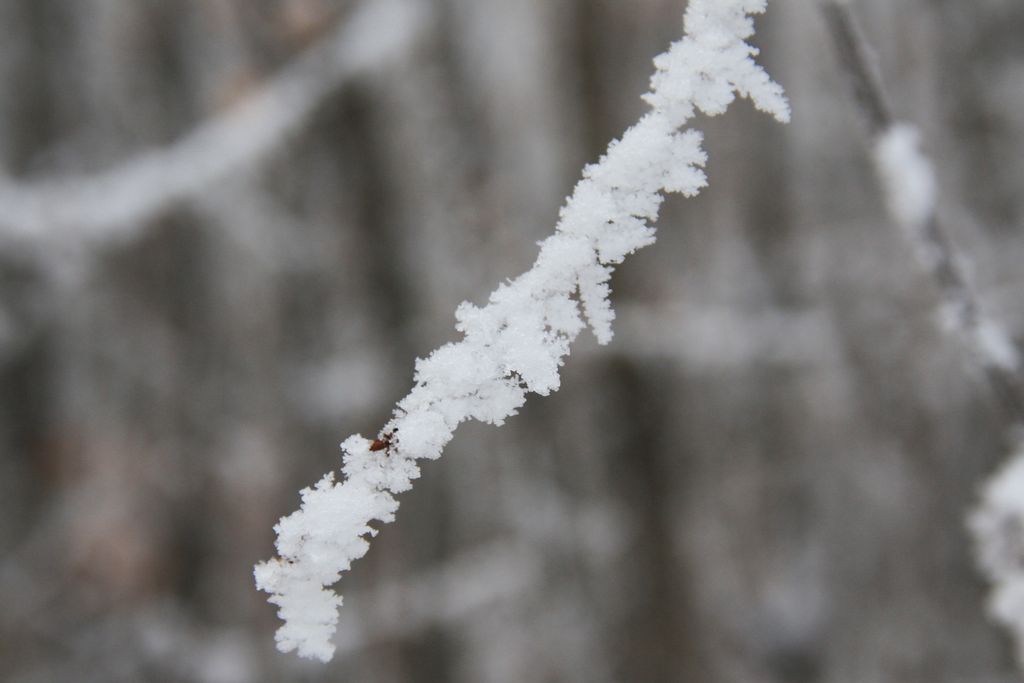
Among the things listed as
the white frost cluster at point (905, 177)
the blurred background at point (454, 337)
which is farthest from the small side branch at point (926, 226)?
the blurred background at point (454, 337)

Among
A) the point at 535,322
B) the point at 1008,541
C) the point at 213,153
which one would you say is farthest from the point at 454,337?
the point at 535,322

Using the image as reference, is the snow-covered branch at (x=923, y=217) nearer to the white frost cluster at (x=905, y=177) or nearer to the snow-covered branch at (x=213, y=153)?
the white frost cluster at (x=905, y=177)

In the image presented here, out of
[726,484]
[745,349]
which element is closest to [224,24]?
[745,349]

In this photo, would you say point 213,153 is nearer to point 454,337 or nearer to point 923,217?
point 454,337

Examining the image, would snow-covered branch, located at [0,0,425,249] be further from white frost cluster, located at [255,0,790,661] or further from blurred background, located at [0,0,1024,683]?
white frost cluster, located at [255,0,790,661]

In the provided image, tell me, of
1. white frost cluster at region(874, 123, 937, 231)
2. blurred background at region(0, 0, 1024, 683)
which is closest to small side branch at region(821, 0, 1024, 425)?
white frost cluster at region(874, 123, 937, 231)
